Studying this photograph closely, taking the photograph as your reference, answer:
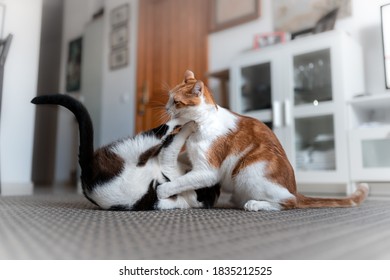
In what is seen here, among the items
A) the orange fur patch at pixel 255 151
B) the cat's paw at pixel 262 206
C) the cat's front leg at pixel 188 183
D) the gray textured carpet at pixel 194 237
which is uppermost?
the orange fur patch at pixel 255 151

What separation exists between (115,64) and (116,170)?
1.77 metres

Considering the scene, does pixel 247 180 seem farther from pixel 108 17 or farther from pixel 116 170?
pixel 108 17

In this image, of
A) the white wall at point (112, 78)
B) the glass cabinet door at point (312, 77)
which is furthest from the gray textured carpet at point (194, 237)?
the white wall at point (112, 78)

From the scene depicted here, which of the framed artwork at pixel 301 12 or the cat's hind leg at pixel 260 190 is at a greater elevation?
the framed artwork at pixel 301 12

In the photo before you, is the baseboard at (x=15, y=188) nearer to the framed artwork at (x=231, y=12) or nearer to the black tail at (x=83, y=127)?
the black tail at (x=83, y=127)

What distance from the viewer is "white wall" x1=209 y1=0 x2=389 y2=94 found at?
4.15 feet

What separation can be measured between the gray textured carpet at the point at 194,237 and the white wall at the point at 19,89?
0.58m

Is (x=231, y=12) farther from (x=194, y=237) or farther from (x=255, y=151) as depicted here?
(x=194, y=237)

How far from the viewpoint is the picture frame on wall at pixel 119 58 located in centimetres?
227

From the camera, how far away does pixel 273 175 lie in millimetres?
680

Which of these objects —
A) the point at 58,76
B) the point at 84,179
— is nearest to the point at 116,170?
the point at 84,179

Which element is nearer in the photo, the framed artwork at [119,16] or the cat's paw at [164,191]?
the cat's paw at [164,191]

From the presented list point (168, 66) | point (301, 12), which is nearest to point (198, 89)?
point (301, 12)

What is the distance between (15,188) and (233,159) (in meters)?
0.97
